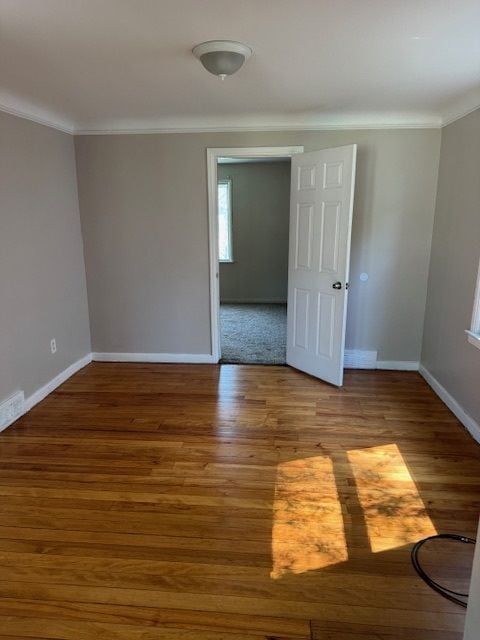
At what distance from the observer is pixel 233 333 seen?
557 cm

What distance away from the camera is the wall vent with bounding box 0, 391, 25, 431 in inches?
120

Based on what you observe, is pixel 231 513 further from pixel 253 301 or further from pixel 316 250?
pixel 253 301

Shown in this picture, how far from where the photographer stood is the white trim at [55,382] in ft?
11.2

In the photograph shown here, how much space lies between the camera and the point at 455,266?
334cm

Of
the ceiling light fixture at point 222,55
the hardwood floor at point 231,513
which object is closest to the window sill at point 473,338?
the hardwood floor at point 231,513

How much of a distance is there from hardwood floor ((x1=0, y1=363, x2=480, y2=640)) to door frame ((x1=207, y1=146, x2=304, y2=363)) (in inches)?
39.0

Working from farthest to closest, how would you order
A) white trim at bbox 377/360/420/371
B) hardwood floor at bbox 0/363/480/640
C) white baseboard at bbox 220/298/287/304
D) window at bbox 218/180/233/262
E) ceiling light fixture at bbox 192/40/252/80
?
white baseboard at bbox 220/298/287/304, window at bbox 218/180/233/262, white trim at bbox 377/360/420/371, ceiling light fixture at bbox 192/40/252/80, hardwood floor at bbox 0/363/480/640

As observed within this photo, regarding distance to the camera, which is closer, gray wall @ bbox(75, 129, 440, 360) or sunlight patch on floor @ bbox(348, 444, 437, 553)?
sunlight patch on floor @ bbox(348, 444, 437, 553)

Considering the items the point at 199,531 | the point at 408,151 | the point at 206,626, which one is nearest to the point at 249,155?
the point at 408,151

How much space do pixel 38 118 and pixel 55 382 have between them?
224 cm

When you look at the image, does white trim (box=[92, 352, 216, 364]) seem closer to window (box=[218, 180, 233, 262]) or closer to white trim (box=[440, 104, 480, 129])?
white trim (box=[440, 104, 480, 129])

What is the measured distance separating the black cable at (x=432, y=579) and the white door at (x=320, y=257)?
1825 millimetres

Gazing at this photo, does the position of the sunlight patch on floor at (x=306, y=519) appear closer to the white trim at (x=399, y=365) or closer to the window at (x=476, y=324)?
the window at (x=476, y=324)

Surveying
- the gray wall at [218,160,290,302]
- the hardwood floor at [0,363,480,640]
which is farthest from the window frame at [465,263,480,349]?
the gray wall at [218,160,290,302]
